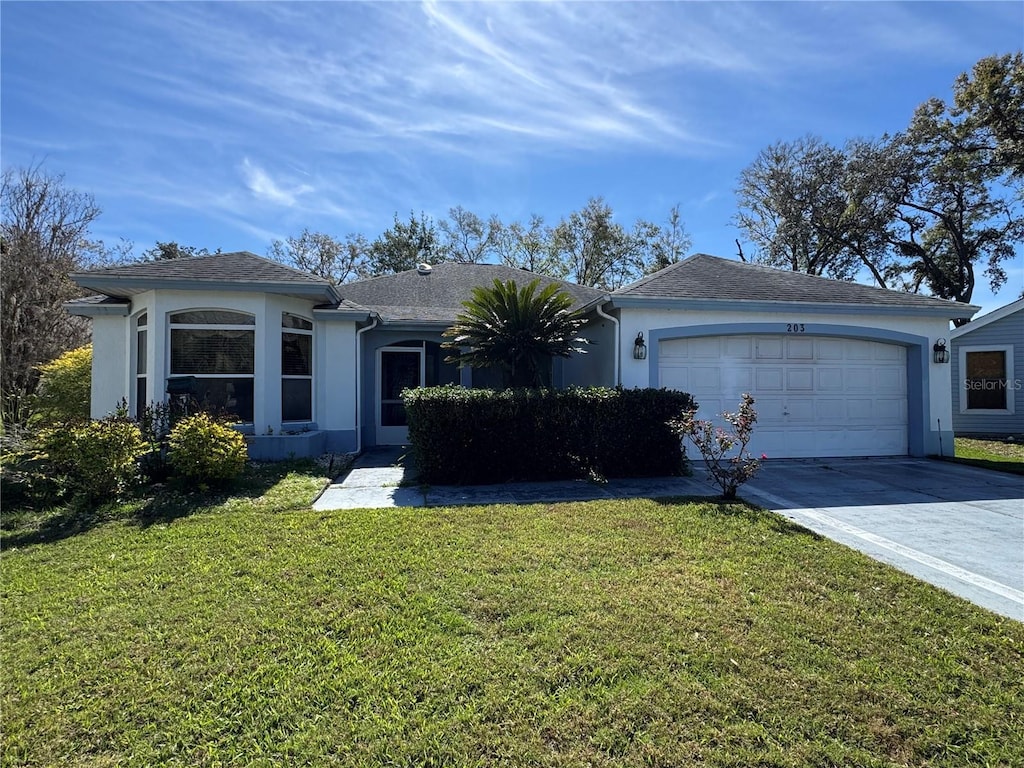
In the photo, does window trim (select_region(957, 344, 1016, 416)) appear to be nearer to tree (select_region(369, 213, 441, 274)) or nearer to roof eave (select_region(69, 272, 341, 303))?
roof eave (select_region(69, 272, 341, 303))

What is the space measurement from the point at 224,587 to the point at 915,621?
4.96 m

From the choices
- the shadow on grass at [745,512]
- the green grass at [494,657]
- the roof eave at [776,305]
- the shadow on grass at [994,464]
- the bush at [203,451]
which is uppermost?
the roof eave at [776,305]

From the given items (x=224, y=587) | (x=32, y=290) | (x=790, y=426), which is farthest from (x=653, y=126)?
(x=32, y=290)

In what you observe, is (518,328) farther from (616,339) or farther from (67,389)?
(67,389)

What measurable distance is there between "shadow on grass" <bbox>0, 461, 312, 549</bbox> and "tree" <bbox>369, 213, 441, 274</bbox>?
82.5 ft

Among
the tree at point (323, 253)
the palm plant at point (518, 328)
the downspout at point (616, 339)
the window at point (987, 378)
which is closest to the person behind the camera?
the palm plant at point (518, 328)

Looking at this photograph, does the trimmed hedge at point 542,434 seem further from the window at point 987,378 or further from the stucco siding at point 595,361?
the window at point 987,378

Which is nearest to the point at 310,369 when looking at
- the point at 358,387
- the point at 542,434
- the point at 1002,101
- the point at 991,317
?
the point at 358,387

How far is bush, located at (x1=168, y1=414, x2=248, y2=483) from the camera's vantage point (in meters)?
6.95

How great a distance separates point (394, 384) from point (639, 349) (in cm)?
620

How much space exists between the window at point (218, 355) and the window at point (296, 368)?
60 centimetres

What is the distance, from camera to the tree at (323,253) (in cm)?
3170

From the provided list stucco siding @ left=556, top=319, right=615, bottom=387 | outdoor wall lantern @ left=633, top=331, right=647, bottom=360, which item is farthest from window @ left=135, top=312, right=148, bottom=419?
outdoor wall lantern @ left=633, top=331, right=647, bottom=360

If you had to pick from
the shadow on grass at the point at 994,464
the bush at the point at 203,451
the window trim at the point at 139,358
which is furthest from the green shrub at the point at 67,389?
the shadow on grass at the point at 994,464
